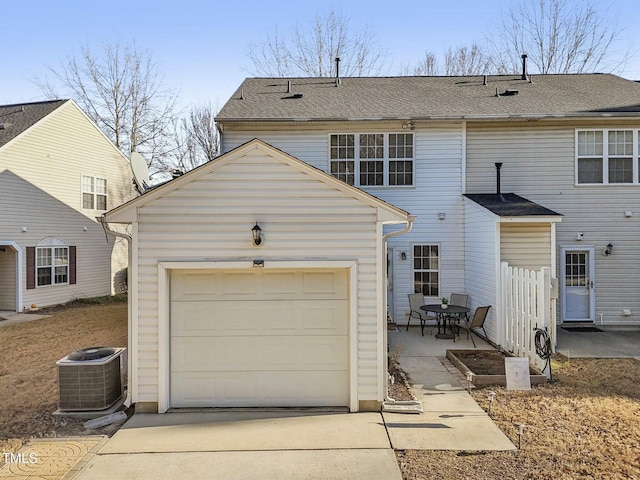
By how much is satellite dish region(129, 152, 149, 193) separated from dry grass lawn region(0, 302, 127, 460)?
345 cm

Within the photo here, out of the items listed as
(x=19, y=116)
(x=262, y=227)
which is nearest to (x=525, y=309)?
(x=262, y=227)

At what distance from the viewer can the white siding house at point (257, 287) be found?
540cm

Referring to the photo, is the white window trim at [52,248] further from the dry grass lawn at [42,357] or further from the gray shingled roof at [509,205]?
the gray shingled roof at [509,205]

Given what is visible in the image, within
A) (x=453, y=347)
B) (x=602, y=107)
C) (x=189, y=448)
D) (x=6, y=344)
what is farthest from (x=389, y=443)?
(x=602, y=107)

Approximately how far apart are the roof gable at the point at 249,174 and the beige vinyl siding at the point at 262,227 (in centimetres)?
5

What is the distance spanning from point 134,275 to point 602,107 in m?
12.1

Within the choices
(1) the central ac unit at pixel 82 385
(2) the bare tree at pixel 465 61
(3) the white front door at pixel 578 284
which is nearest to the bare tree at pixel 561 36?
(2) the bare tree at pixel 465 61

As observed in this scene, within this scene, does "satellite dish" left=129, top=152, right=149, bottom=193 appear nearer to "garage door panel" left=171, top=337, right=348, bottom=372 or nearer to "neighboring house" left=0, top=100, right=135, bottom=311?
"garage door panel" left=171, top=337, right=348, bottom=372

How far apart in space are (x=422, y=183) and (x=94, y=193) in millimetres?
13298

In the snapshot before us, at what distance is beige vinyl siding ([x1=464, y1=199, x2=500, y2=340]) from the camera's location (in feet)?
29.9

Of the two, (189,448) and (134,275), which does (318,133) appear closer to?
(134,275)

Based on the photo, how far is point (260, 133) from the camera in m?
11.2

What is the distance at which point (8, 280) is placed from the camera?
13.6 m

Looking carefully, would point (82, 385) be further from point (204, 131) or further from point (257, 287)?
point (204, 131)
